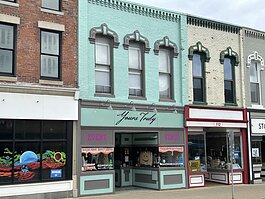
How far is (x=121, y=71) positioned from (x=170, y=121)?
361 cm

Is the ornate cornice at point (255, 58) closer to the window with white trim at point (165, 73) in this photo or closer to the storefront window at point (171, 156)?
the window with white trim at point (165, 73)

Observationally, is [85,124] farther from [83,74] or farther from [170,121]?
[170,121]


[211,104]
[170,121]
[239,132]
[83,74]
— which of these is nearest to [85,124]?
[83,74]

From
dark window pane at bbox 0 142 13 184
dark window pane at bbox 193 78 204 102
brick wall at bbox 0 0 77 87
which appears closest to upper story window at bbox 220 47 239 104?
dark window pane at bbox 193 78 204 102

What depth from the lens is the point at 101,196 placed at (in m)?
16.7

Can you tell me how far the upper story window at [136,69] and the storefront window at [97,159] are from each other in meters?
3.18

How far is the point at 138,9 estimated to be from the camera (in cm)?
1955

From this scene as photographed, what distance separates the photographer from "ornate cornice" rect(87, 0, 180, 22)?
728 inches

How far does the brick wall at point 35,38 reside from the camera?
51.6ft

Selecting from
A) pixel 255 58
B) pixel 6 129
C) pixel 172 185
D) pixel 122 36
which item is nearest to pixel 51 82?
pixel 6 129

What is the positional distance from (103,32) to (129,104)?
3.53 meters

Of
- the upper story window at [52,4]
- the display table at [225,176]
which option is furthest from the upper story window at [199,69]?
the upper story window at [52,4]

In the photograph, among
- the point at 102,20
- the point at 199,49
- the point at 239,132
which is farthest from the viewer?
the point at 239,132

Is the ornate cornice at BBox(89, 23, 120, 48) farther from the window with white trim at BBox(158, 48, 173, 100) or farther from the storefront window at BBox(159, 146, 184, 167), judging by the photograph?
the storefront window at BBox(159, 146, 184, 167)
